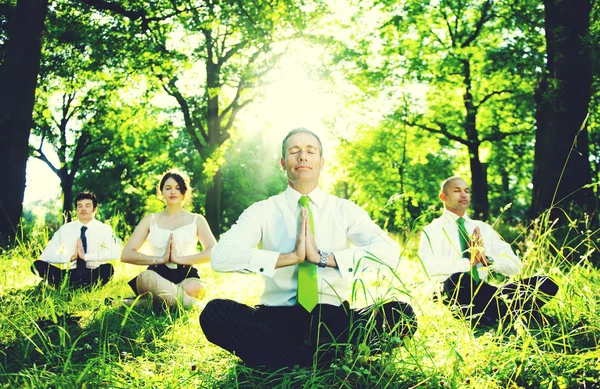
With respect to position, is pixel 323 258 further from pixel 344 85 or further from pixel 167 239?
pixel 344 85

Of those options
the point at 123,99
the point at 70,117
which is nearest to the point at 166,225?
the point at 123,99

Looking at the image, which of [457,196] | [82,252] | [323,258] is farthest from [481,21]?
[323,258]

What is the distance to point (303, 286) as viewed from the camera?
10.1 feet

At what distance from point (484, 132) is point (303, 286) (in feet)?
54.5

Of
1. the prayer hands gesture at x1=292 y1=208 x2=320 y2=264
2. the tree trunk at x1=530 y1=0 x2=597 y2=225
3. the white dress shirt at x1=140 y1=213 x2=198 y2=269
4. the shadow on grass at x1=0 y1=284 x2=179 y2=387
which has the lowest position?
the shadow on grass at x1=0 y1=284 x2=179 y2=387

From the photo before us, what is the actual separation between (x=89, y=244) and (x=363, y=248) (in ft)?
14.2

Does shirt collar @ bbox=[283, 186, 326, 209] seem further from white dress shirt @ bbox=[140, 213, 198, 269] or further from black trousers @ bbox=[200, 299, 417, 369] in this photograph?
white dress shirt @ bbox=[140, 213, 198, 269]

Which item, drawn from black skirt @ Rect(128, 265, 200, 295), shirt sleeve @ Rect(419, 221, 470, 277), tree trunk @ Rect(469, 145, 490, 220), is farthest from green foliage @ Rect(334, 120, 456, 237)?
black skirt @ Rect(128, 265, 200, 295)

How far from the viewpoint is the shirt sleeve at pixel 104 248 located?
19.5 ft

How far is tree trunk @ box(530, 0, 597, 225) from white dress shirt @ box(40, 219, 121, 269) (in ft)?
22.0

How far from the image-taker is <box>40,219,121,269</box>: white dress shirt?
591 centimetres

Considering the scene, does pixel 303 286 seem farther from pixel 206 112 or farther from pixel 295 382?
pixel 206 112

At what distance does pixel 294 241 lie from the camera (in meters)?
3.37

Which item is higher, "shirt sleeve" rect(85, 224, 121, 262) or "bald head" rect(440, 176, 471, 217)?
"bald head" rect(440, 176, 471, 217)
